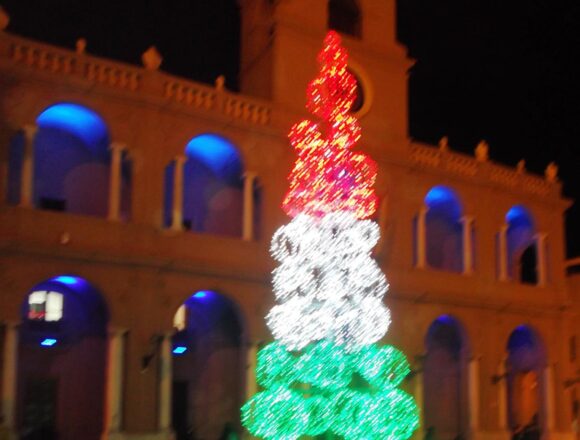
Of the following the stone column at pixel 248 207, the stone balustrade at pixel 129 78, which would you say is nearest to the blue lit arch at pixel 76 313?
the stone column at pixel 248 207

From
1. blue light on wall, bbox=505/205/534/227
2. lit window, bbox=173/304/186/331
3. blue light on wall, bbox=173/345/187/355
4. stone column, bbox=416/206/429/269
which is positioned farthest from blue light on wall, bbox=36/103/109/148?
blue light on wall, bbox=505/205/534/227

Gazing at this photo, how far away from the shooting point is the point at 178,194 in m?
21.8

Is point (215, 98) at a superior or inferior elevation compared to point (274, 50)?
inferior

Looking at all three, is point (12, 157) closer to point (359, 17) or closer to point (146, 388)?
point (146, 388)

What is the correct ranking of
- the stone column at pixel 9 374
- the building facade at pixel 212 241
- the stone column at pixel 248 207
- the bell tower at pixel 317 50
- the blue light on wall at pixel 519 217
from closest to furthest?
1. the stone column at pixel 9 374
2. the building facade at pixel 212 241
3. the stone column at pixel 248 207
4. the bell tower at pixel 317 50
5. the blue light on wall at pixel 519 217

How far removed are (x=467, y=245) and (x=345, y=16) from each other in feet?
26.3

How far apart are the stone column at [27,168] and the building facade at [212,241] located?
0.05 metres

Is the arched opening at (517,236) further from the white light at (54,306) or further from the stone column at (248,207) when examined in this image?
the white light at (54,306)

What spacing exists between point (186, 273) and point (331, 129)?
5.42 m

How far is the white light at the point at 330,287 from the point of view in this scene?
17734mm

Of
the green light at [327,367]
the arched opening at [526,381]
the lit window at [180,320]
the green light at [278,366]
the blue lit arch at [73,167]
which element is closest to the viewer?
the green light at [327,367]

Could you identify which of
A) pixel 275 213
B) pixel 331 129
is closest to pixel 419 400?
pixel 275 213

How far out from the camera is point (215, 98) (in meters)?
22.6

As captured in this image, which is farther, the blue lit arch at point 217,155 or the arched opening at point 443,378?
the arched opening at point 443,378
